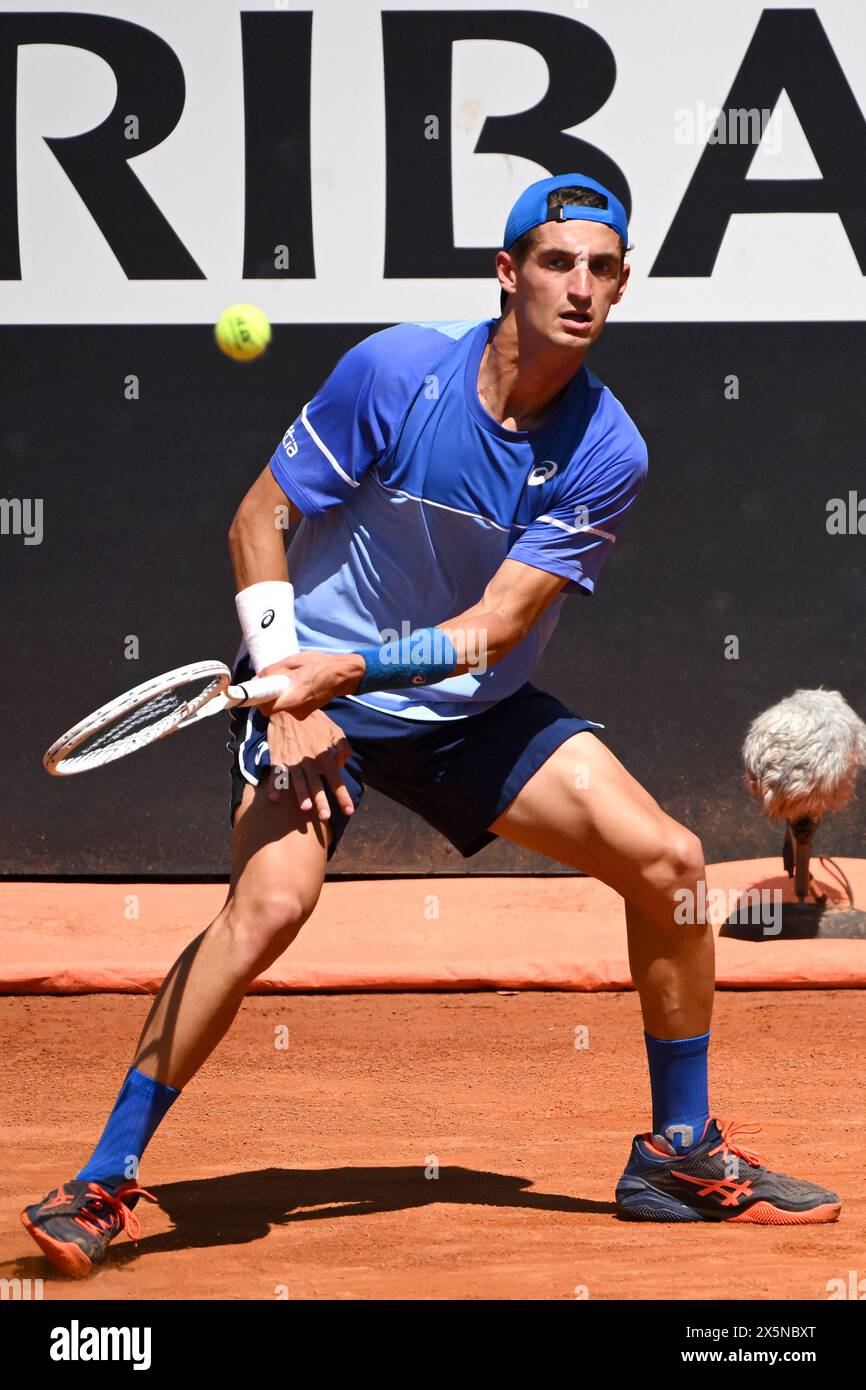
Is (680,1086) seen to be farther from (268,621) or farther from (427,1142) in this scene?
(268,621)

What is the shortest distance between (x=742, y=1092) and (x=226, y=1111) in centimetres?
124

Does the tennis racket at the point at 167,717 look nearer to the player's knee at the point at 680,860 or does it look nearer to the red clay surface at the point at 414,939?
the player's knee at the point at 680,860

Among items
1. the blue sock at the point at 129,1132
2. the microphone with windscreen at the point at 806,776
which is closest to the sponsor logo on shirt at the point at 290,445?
the blue sock at the point at 129,1132

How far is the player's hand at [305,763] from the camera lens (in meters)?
2.91

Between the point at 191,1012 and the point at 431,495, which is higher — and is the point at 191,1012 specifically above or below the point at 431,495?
below

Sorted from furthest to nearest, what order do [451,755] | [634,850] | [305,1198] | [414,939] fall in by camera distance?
1. [414,939]
2. [305,1198]
3. [451,755]
4. [634,850]

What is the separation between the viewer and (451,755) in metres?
3.09

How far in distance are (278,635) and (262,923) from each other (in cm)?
48

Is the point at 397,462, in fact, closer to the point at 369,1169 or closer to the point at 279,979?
the point at 369,1169

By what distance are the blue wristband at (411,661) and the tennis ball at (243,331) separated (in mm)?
3345

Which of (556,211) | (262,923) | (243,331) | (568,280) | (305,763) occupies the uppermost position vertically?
(243,331)

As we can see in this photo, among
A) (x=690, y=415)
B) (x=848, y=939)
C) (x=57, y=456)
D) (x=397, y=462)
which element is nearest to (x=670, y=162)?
(x=690, y=415)

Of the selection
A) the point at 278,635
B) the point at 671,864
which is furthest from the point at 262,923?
the point at 671,864

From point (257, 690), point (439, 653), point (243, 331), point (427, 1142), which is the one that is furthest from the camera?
point (243, 331)
